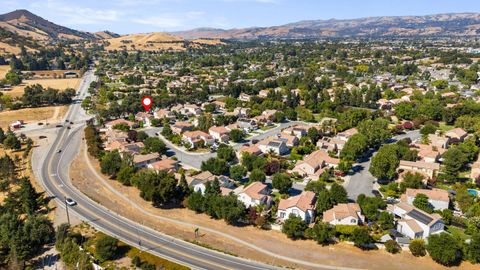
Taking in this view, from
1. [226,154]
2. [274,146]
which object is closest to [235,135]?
[274,146]

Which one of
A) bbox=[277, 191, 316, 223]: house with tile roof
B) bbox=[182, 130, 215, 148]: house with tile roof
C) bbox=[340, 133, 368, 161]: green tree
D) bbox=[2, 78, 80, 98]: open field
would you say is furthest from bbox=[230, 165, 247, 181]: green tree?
bbox=[2, 78, 80, 98]: open field

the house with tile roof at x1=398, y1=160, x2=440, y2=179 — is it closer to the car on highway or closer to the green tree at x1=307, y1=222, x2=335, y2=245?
the green tree at x1=307, y1=222, x2=335, y2=245

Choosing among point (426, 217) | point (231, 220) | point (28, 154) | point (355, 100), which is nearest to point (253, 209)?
point (231, 220)

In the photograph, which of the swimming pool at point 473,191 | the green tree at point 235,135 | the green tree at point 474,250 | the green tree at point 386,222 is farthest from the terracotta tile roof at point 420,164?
the green tree at point 235,135

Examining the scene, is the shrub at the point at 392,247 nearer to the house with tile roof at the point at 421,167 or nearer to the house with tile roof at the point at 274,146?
the house with tile roof at the point at 421,167

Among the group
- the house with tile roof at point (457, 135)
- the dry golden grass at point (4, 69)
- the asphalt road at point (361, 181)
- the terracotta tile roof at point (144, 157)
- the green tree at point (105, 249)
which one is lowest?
the house with tile roof at point (457, 135)

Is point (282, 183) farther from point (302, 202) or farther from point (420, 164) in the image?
point (420, 164)
